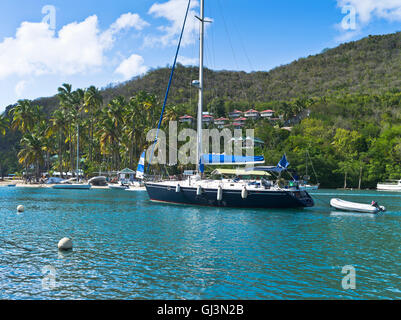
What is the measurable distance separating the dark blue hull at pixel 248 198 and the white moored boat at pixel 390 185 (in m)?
54.8

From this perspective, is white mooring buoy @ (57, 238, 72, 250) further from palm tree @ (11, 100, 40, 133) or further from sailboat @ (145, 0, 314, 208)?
palm tree @ (11, 100, 40, 133)

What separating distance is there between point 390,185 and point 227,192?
61687 millimetres

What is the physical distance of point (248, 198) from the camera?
3234cm

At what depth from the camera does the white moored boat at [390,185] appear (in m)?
78.1

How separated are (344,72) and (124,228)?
600ft

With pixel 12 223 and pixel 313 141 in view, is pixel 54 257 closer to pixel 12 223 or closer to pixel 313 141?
pixel 12 223

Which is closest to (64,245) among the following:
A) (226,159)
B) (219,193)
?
(219,193)

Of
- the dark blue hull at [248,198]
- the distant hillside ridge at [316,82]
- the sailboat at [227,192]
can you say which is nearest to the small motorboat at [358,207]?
the sailboat at [227,192]

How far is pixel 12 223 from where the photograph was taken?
81.9 ft

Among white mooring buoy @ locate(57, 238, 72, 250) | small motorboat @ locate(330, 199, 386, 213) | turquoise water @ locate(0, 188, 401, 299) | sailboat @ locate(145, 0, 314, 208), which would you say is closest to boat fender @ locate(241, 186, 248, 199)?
sailboat @ locate(145, 0, 314, 208)

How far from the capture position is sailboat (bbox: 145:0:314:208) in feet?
105

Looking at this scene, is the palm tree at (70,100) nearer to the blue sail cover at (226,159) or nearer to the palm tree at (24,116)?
the palm tree at (24,116)

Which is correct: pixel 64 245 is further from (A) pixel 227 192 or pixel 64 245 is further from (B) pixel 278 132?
(B) pixel 278 132

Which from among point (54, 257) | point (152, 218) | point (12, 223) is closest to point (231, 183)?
point (152, 218)
